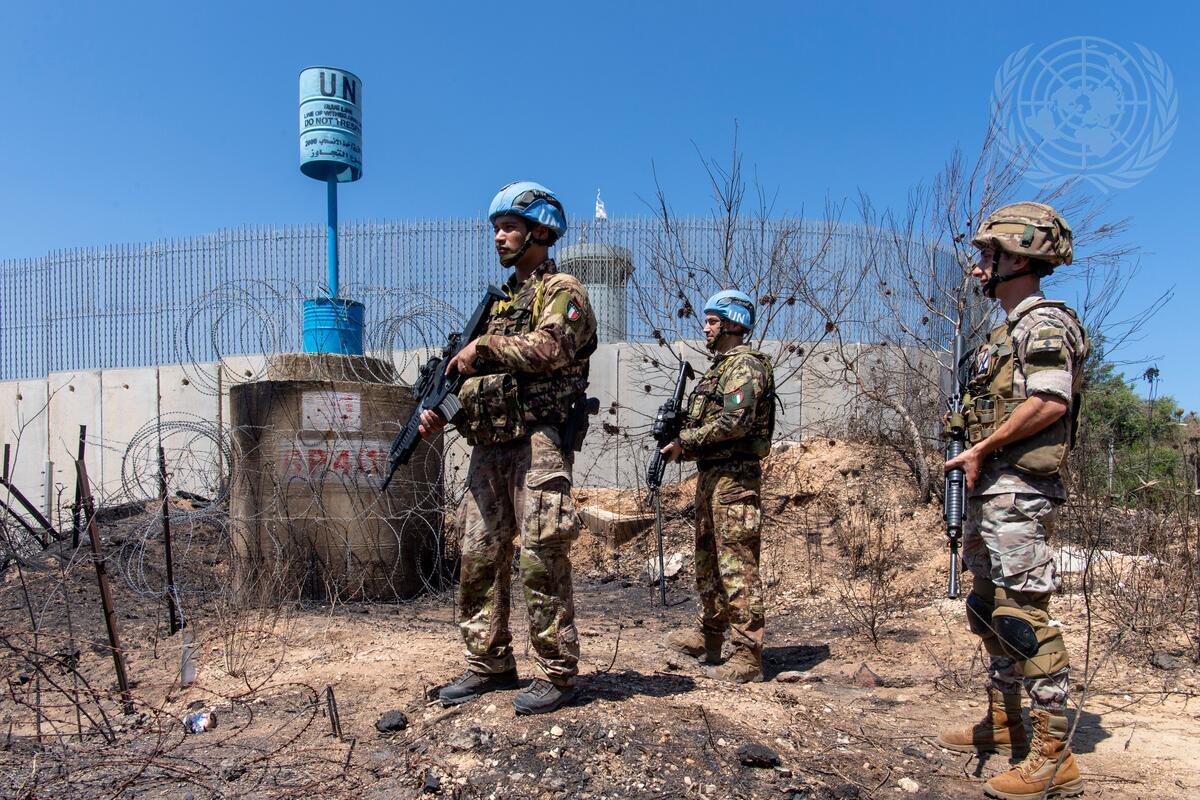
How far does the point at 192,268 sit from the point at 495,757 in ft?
33.5

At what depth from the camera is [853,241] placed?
9828 millimetres

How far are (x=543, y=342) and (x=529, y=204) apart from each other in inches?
23.1

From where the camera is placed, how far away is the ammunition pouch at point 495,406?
3031 mm

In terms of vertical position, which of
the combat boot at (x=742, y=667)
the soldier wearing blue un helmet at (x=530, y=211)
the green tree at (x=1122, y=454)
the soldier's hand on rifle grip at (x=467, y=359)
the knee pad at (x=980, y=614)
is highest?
the soldier wearing blue un helmet at (x=530, y=211)

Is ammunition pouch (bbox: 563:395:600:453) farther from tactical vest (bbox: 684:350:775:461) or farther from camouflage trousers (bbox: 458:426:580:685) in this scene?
tactical vest (bbox: 684:350:775:461)

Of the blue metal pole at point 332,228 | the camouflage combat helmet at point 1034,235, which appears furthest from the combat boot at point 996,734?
the blue metal pole at point 332,228

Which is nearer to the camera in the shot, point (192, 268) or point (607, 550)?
point (607, 550)

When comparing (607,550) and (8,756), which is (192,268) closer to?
(607,550)

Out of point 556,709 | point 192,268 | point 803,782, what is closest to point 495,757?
point 556,709

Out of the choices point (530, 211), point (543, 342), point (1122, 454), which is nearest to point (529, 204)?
point (530, 211)

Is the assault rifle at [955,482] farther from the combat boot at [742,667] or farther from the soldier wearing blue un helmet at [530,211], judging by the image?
the soldier wearing blue un helmet at [530,211]

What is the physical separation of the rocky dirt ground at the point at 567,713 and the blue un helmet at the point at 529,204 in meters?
1.86

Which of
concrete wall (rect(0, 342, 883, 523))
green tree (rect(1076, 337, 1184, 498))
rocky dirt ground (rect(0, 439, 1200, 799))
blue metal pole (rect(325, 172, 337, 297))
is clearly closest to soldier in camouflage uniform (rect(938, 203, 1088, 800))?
rocky dirt ground (rect(0, 439, 1200, 799))

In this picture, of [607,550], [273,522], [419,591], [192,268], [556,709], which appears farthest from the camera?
[192,268]
